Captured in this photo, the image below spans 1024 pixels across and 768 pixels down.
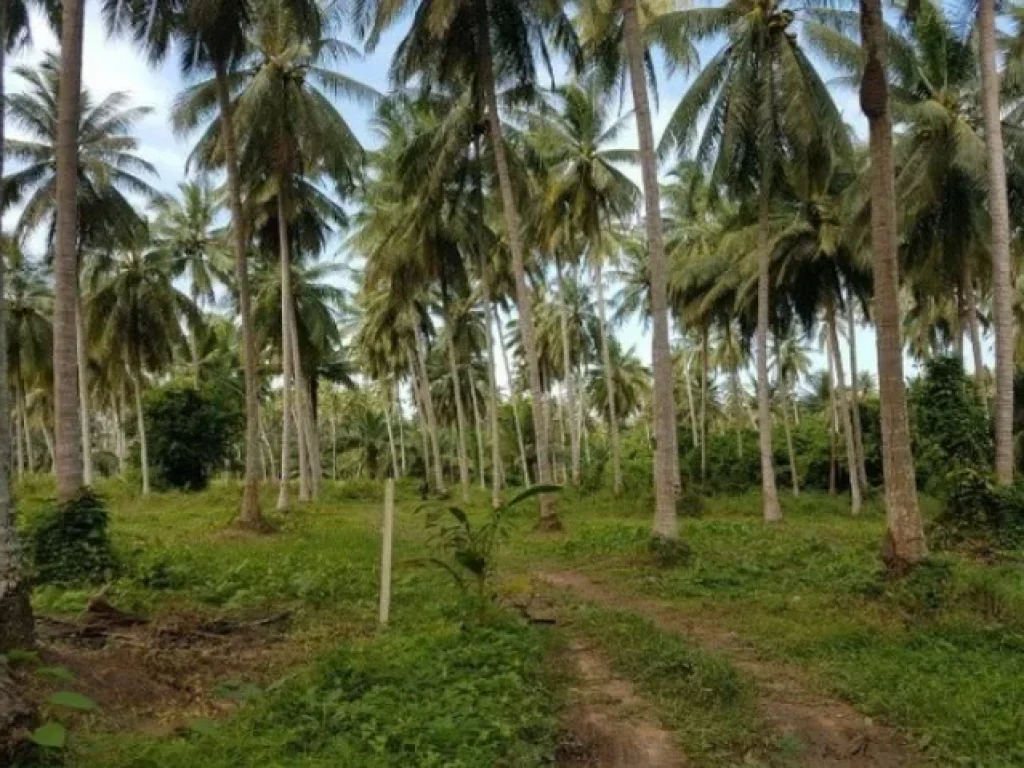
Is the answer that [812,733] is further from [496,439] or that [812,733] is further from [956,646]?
[496,439]

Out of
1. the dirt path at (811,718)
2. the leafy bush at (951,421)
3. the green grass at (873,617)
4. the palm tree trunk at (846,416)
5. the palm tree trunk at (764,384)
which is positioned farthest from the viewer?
the palm tree trunk at (846,416)

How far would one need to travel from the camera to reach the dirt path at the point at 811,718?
4965 mm

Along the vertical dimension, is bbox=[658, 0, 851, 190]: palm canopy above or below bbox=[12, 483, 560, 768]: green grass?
above

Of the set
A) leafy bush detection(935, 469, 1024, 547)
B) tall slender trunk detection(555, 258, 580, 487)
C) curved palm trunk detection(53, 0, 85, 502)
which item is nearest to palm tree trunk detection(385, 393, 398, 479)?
tall slender trunk detection(555, 258, 580, 487)

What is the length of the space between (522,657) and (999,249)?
12.4 meters

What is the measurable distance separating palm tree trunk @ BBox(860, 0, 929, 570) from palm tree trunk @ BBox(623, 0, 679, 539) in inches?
143

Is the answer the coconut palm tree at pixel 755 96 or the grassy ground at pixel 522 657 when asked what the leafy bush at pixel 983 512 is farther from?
the coconut palm tree at pixel 755 96

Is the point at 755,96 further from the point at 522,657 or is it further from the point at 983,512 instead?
the point at 522,657

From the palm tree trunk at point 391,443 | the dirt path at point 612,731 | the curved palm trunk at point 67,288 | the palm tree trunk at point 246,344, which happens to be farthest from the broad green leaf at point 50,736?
the palm tree trunk at point 391,443

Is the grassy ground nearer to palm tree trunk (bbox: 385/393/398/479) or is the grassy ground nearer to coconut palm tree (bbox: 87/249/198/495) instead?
coconut palm tree (bbox: 87/249/198/495)

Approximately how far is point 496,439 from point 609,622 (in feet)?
59.6

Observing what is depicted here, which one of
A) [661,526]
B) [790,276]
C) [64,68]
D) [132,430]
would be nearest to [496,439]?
[790,276]

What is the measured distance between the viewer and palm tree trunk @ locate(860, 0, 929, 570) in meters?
9.38

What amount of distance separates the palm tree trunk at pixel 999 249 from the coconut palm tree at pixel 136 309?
25779 millimetres
